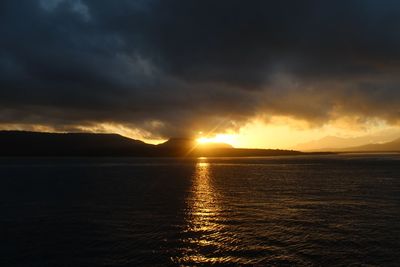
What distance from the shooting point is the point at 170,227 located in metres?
47.7

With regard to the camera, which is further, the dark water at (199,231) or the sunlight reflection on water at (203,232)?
the dark water at (199,231)

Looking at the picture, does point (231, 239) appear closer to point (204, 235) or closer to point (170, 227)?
point (204, 235)

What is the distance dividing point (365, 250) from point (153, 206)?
126 ft


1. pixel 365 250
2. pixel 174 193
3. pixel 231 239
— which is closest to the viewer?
pixel 365 250

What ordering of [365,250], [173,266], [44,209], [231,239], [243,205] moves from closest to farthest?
[173,266] → [365,250] → [231,239] → [44,209] → [243,205]

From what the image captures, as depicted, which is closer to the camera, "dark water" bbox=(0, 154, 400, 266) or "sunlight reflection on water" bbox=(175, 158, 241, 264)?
"sunlight reflection on water" bbox=(175, 158, 241, 264)

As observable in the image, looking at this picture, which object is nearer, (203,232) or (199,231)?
(203,232)

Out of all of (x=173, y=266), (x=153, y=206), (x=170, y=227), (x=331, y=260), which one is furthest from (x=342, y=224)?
(x=153, y=206)

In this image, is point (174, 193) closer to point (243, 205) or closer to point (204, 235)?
point (243, 205)

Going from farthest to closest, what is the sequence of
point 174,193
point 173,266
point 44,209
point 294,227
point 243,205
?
1. point 174,193
2. point 243,205
3. point 44,209
4. point 294,227
5. point 173,266

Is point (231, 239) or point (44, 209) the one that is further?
point (44, 209)

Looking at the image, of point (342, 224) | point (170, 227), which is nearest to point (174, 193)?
point (170, 227)

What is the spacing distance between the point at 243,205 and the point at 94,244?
3397 cm

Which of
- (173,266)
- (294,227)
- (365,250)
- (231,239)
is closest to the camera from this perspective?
(173,266)
